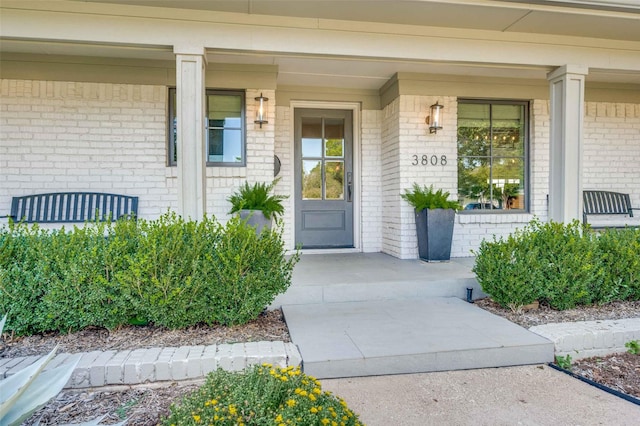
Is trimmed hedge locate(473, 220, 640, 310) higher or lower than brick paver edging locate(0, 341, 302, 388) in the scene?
higher

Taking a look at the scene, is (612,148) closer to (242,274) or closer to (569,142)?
(569,142)

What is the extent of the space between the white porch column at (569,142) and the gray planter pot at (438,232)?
1101 millimetres

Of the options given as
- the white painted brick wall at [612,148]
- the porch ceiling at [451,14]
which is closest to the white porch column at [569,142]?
the porch ceiling at [451,14]

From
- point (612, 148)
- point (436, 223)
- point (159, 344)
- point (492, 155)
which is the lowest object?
point (159, 344)

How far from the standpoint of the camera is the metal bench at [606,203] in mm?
5543

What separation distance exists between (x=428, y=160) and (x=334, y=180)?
4.38 feet

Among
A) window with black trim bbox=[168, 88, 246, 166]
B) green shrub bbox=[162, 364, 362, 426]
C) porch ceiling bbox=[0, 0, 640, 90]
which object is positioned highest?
porch ceiling bbox=[0, 0, 640, 90]

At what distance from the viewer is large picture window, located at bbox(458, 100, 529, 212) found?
543 centimetres

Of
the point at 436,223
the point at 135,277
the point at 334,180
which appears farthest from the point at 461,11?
the point at 135,277

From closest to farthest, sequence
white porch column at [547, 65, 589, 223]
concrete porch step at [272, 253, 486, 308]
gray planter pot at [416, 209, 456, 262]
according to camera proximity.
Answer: concrete porch step at [272, 253, 486, 308] → white porch column at [547, 65, 589, 223] → gray planter pot at [416, 209, 456, 262]

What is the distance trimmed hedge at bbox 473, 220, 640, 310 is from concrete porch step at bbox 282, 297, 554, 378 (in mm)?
303

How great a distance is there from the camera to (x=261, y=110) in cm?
482

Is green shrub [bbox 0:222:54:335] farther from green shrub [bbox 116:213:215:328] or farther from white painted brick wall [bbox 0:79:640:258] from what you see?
white painted brick wall [bbox 0:79:640:258]

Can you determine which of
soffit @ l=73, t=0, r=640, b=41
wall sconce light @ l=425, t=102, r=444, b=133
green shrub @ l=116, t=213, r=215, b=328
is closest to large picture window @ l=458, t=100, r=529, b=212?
wall sconce light @ l=425, t=102, r=444, b=133
